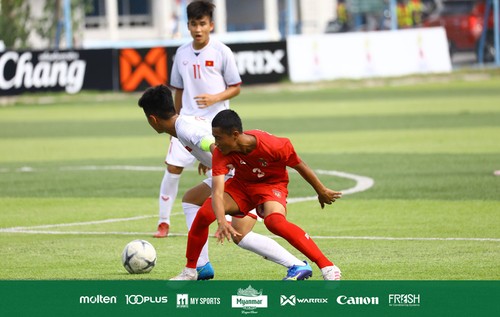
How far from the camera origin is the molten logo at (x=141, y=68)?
35344 mm

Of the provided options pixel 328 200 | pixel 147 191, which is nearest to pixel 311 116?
pixel 147 191

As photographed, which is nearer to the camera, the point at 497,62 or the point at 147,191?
the point at 147,191

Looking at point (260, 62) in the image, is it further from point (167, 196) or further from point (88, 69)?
point (167, 196)

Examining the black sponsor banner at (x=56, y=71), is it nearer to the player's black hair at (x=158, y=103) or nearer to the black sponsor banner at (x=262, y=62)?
the black sponsor banner at (x=262, y=62)

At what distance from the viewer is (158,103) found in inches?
Result: 371

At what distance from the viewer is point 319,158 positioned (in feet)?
64.3

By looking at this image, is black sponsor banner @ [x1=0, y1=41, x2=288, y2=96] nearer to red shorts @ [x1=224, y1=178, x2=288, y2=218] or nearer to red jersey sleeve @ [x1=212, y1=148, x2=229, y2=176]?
red shorts @ [x1=224, y1=178, x2=288, y2=218]

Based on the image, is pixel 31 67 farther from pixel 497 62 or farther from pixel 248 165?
pixel 248 165

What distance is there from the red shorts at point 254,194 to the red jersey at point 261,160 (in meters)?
0.06
